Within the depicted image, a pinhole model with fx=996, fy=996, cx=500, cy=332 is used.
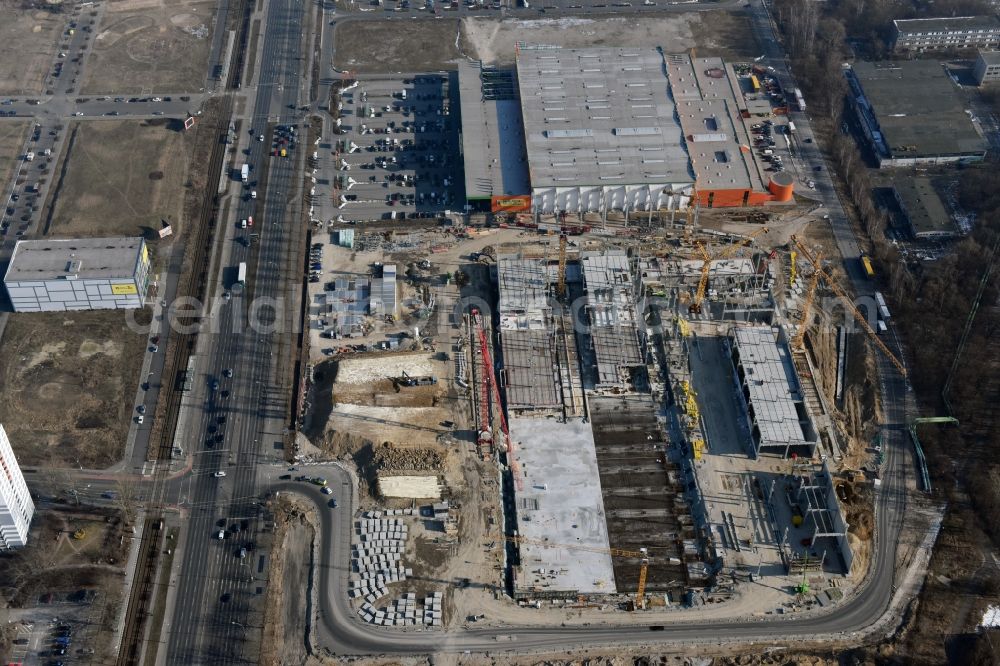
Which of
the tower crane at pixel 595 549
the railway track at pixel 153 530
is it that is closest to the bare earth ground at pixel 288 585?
the railway track at pixel 153 530

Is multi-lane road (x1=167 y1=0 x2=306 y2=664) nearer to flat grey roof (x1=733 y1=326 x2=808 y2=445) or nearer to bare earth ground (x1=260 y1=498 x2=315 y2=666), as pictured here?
bare earth ground (x1=260 y1=498 x2=315 y2=666)

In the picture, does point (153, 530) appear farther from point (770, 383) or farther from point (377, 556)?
point (770, 383)

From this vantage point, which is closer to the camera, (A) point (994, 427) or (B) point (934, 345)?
(A) point (994, 427)

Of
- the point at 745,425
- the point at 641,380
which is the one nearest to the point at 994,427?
the point at 745,425

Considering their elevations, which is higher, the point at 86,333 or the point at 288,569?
the point at 86,333

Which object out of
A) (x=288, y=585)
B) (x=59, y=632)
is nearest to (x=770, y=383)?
(x=288, y=585)

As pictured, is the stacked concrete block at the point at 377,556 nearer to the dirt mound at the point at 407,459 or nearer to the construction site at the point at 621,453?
the construction site at the point at 621,453

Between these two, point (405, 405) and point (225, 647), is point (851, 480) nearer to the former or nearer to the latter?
point (405, 405)

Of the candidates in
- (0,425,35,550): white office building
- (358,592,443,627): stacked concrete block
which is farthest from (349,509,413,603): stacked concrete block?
(0,425,35,550): white office building
